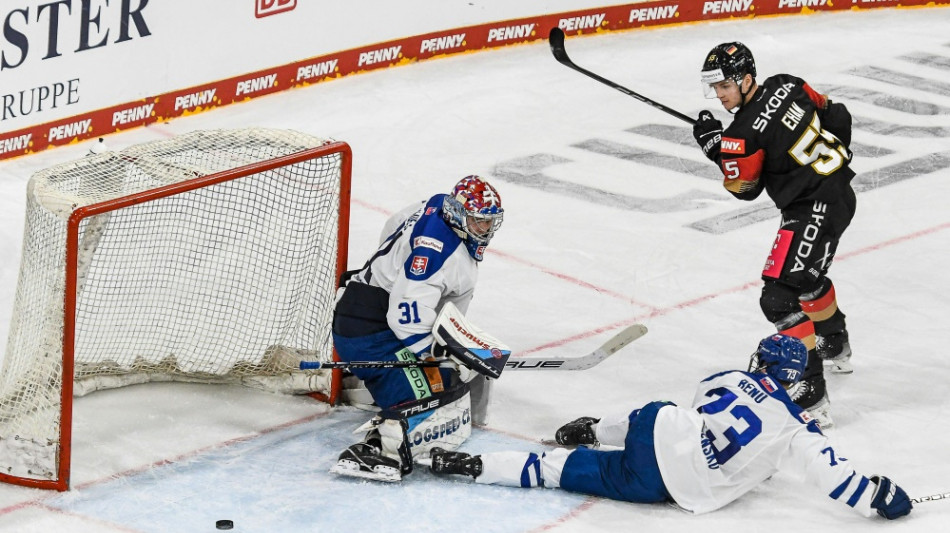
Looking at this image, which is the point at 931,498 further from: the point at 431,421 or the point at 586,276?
the point at 586,276

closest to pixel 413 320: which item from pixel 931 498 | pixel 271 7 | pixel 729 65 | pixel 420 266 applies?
pixel 420 266

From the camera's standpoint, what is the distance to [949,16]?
11969 millimetres

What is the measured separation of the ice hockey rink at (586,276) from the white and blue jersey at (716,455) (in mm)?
87

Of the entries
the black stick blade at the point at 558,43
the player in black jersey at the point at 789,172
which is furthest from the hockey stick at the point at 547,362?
the black stick blade at the point at 558,43

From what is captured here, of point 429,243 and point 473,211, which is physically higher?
point 473,211

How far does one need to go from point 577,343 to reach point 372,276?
1.36 m

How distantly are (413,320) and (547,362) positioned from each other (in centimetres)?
67

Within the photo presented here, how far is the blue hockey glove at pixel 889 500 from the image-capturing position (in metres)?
4.95

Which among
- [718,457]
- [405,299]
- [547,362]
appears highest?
[405,299]

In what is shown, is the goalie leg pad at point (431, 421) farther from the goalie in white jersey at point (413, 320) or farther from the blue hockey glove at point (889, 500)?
the blue hockey glove at point (889, 500)

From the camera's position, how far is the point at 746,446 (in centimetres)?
497

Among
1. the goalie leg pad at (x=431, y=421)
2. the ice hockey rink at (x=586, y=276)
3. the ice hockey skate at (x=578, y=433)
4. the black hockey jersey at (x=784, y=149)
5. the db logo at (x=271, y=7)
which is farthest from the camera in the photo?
the db logo at (x=271, y=7)

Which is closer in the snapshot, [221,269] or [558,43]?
[221,269]

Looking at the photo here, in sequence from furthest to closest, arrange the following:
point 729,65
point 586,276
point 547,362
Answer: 1. point 586,276
2. point 729,65
3. point 547,362
